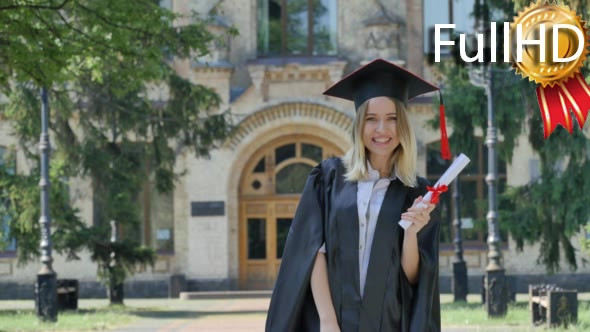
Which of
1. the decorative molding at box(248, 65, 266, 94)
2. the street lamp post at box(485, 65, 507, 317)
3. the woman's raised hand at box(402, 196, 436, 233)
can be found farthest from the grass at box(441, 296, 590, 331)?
the woman's raised hand at box(402, 196, 436, 233)

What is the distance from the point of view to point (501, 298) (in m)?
22.9

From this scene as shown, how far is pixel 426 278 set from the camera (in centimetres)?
663

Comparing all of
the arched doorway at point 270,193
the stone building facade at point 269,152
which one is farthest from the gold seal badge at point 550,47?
the arched doorway at point 270,193

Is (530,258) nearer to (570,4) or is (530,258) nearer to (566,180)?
(566,180)

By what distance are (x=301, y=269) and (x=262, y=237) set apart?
28711 mm

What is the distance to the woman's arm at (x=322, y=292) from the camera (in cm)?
654

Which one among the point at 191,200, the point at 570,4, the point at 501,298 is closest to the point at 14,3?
the point at 570,4

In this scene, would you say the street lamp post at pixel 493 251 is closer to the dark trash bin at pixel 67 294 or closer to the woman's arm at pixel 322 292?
the dark trash bin at pixel 67 294

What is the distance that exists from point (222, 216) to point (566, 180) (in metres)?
12.8

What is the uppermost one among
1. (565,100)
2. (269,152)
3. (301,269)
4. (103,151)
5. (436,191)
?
(269,152)

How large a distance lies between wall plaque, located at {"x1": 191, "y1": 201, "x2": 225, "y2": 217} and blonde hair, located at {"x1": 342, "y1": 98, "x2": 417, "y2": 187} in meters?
27.7

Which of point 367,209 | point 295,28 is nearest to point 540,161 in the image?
point 295,28

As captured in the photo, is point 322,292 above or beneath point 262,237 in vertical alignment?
beneath

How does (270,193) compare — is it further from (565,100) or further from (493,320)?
(565,100)
